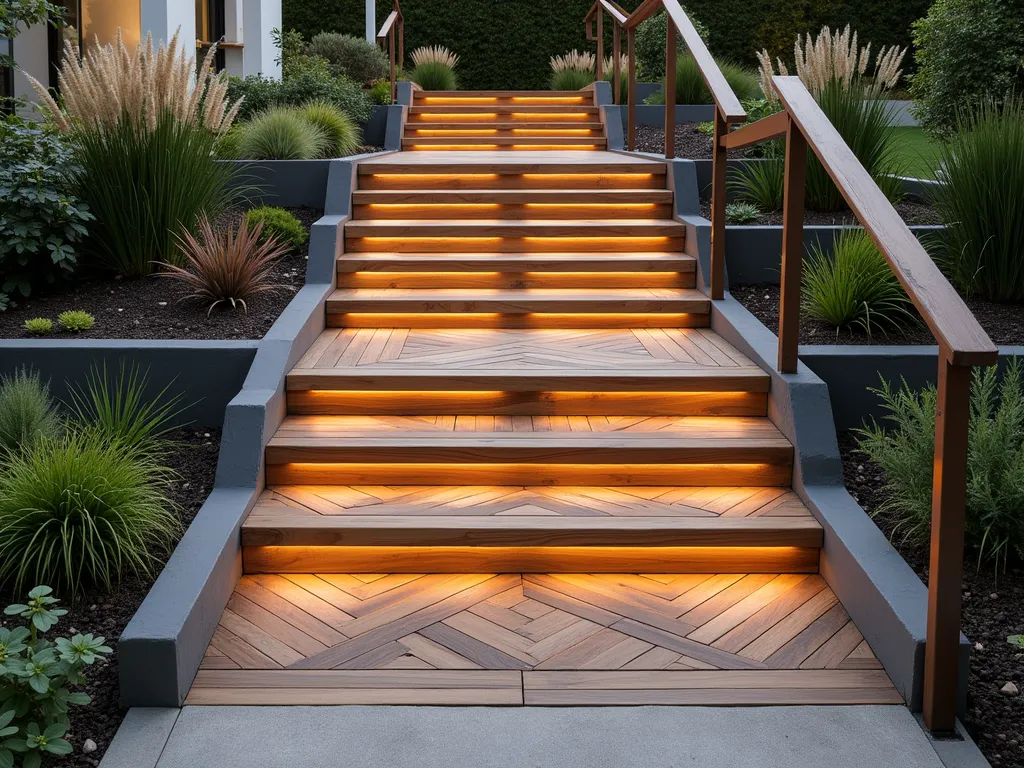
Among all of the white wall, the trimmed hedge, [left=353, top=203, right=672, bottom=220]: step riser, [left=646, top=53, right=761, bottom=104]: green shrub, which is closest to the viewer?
[left=353, top=203, right=672, bottom=220]: step riser

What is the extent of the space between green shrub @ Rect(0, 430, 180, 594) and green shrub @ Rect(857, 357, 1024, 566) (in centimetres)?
244

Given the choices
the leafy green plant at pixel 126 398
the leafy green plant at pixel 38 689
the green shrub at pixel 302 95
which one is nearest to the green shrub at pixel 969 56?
the green shrub at pixel 302 95

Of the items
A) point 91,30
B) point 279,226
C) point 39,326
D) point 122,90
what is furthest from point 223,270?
point 91,30

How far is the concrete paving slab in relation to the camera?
2.45m

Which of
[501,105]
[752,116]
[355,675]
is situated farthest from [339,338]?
[501,105]

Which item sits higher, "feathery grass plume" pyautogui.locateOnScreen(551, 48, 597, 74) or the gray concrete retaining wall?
"feathery grass plume" pyautogui.locateOnScreen(551, 48, 597, 74)

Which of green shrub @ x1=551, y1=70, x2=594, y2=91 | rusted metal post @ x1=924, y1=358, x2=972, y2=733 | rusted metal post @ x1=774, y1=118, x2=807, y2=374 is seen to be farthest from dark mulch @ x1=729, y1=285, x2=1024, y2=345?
green shrub @ x1=551, y1=70, x2=594, y2=91

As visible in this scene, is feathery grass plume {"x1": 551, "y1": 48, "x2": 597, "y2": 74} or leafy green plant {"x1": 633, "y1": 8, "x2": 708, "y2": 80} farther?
feathery grass plume {"x1": 551, "y1": 48, "x2": 597, "y2": 74}

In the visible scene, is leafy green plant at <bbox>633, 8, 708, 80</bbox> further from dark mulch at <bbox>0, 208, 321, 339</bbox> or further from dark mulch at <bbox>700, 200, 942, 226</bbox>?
dark mulch at <bbox>0, 208, 321, 339</bbox>

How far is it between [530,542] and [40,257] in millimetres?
3292

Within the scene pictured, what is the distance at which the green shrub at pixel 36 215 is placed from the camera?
497 centimetres

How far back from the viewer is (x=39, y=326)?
457cm

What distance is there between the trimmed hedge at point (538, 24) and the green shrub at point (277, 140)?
329 inches

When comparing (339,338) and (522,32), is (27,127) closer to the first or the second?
(339,338)
